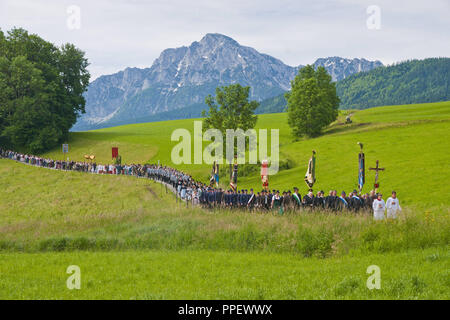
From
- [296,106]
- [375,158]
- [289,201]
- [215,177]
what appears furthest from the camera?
[296,106]

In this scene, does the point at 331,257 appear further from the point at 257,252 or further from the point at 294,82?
the point at 294,82

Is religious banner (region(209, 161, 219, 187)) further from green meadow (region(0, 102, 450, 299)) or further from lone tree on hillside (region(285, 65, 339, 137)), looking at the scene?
lone tree on hillside (region(285, 65, 339, 137))

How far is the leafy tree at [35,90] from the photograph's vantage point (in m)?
86.4

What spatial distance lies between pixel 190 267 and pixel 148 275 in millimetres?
1699

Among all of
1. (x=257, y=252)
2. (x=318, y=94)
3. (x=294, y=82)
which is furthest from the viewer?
(x=294, y=82)

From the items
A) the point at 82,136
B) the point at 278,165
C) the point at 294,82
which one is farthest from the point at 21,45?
the point at 278,165

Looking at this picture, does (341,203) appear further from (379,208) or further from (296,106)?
(296,106)

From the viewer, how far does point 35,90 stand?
89188 millimetres

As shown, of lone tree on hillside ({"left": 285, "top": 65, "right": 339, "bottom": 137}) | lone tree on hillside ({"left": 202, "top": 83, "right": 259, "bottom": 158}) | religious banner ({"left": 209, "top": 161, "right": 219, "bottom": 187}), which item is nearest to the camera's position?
religious banner ({"left": 209, "top": 161, "right": 219, "bottom": 187})

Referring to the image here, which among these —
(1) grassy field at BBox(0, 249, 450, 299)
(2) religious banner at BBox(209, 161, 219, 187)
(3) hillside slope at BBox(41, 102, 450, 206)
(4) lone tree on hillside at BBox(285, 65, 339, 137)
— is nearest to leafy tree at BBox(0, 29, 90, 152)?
(3) hillside slope at BBox(41, 102, 450, 206)

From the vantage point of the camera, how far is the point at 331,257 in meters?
17.3

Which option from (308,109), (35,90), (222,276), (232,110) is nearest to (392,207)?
(222,276)

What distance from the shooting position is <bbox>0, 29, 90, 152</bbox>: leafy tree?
86.4 meters

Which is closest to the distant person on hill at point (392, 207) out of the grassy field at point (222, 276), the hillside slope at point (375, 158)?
the grassy field at point (222, 276)
